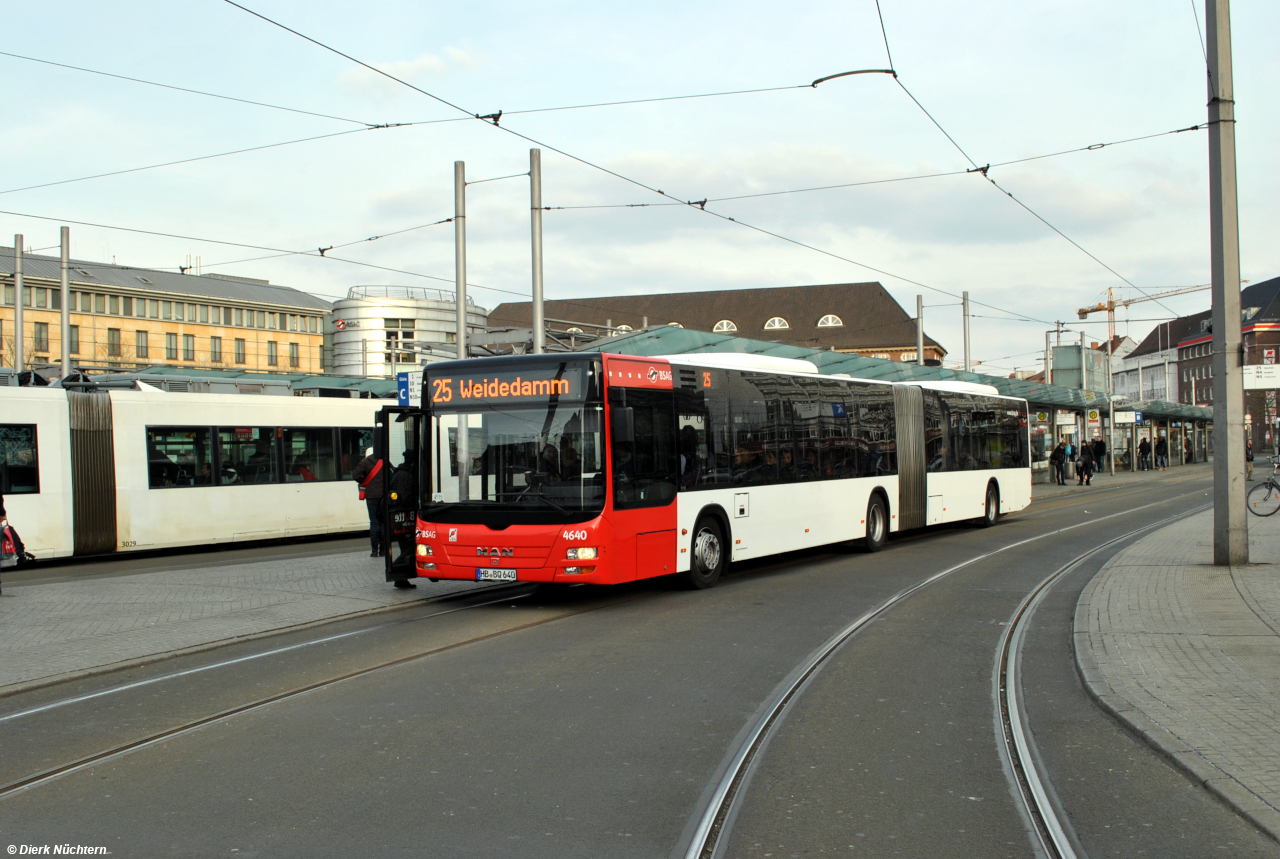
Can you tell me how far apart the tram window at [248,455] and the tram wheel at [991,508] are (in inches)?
543

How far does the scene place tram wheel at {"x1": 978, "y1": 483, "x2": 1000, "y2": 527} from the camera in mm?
22438

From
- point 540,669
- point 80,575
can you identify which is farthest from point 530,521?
point 80,575

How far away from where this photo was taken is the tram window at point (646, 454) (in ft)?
37.1

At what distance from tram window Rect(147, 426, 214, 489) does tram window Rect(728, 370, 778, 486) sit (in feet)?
33.6

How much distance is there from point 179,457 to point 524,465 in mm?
10032

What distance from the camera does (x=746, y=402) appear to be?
1398 cm

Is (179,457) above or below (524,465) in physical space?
above

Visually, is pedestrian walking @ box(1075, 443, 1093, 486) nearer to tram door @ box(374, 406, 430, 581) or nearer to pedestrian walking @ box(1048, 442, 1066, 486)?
pedestrian walking @ box(1048, 442, 1066, 486)

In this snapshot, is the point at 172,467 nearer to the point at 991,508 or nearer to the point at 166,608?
the point at 166,608

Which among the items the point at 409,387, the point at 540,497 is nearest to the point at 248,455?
the point at 409,387

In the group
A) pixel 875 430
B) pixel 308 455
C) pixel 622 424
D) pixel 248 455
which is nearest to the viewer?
pixel 622 424

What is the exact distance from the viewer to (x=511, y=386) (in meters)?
11.4

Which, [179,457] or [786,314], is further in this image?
[786,314]

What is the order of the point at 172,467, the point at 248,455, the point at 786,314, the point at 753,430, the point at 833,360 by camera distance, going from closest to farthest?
the point at 753,430 → the point at 172,467 → the point at 248,455 → the point at 833,360 → the point at 786,314
